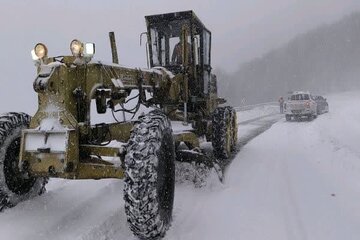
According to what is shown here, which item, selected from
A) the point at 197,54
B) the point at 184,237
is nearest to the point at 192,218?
the point at 184,237

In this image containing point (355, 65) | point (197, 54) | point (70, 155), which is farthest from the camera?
point (355, 65)

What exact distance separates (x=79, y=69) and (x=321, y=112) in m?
27.5

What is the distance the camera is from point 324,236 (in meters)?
4.68

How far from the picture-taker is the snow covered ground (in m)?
4.75

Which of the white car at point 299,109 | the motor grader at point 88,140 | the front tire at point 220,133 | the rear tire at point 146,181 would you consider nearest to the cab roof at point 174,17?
the front tire at point 220,133

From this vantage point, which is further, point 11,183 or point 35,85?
point 11,183

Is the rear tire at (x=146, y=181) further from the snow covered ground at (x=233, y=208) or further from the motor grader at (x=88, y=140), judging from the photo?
the snow covered ground at (x=233, y=208)

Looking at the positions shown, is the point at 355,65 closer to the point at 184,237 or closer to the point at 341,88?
the point at 341,88

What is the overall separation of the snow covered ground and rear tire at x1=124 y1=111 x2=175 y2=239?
51 cm

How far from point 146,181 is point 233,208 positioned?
2016mm

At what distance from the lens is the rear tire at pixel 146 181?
4.13 metres

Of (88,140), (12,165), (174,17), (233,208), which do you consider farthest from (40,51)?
(174,17)

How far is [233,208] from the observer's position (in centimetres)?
573

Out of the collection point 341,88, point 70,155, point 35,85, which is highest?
point 35,85
